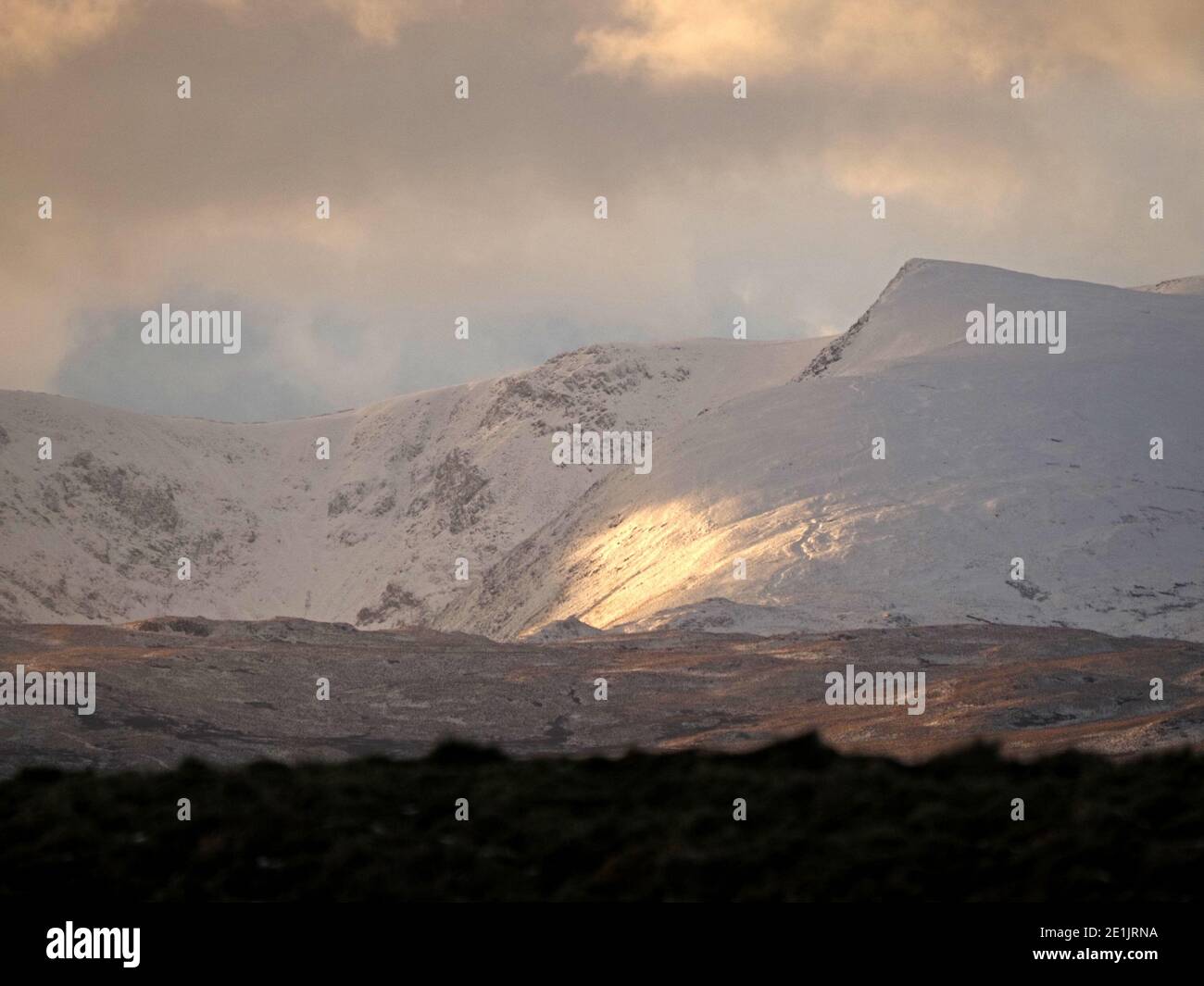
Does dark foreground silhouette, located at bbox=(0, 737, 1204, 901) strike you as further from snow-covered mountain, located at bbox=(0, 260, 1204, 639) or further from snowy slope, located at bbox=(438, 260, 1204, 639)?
snow-covered mountain, located at bbox=(0, 260, 1204, 639)

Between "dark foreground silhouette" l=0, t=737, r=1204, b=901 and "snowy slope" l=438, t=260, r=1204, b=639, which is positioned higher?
"snowy slope" l=438, t=260, r=1204, b=639

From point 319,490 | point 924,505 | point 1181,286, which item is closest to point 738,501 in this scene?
point 924,505

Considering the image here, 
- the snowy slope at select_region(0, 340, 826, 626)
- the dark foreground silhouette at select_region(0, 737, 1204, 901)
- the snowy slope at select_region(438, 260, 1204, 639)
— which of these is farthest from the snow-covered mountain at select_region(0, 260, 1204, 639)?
the dark foreground silhouette at select_region(0, 737, 1204, 901)

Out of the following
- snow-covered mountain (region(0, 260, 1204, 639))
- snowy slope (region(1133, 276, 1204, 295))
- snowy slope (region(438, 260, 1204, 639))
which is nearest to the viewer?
snowy slope (region(438, 260, 1204, 639))

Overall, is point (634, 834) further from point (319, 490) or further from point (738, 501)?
point (319, 490)
